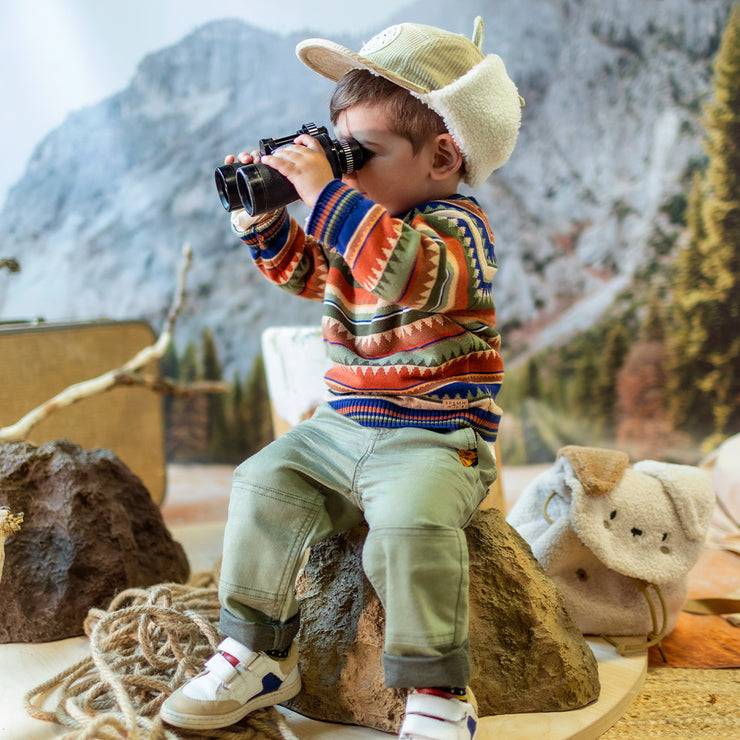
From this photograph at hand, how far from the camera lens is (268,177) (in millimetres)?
873

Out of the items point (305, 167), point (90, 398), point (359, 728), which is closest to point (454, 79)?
point (305, 167)

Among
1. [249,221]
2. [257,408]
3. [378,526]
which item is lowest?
[257,408]

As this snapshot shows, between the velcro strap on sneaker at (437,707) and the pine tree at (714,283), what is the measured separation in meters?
2.04

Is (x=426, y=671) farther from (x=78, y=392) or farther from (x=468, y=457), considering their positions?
(x=78, y=392)

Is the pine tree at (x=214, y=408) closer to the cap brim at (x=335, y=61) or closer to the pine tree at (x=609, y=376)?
the pine tree at (x=609, y=376)

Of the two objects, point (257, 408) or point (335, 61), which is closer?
point (335, 61)

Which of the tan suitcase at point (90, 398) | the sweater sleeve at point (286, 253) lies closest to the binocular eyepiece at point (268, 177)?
the sweater sleeve at point (286, 253)

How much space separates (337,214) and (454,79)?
0.26 m

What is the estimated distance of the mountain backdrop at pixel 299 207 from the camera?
260 cm

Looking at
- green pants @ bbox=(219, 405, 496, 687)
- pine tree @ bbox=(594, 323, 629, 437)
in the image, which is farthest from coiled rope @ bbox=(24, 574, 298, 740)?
pine tree @ bbox=(594, 323, 629, 437)

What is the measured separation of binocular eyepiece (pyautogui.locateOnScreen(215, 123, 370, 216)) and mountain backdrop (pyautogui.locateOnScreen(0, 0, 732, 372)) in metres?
1.95

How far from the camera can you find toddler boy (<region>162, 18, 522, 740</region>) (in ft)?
2.62

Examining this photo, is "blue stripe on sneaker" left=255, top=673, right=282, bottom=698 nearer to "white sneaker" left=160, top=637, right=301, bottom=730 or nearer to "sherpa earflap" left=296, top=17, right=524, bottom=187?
"white sneaker" left=160, top=637, right=301, bottom=730

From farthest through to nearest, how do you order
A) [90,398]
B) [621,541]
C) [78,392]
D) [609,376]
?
[609,376] < [90,398] < [78,392] < [621,541]
